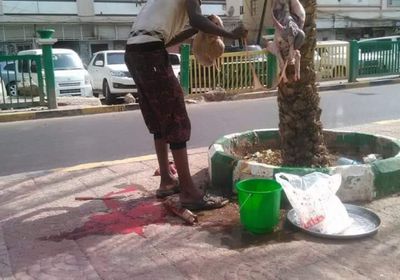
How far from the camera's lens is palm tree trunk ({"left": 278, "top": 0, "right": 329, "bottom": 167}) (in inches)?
173

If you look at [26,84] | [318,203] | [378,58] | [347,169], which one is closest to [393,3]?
[378,58]

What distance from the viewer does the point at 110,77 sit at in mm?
14281

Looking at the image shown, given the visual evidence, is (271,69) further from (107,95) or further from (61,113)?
(61,113)

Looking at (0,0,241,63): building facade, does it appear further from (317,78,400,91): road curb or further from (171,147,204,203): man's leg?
(171,147,204,203): man's leg

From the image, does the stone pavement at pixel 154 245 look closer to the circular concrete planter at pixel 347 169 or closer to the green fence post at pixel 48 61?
the circular concrete planter at pixel 347 169

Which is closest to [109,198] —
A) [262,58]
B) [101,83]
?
[262,58]

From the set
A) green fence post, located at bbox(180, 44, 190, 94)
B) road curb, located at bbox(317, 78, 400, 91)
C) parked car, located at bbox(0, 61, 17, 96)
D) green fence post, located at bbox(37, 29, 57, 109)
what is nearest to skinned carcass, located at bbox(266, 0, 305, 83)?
green fence post, located at bbox(37, 29, 57, 109)

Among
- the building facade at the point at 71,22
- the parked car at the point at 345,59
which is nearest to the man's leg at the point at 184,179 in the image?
the parked car at the point at 345,59

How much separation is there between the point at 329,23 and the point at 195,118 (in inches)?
1019

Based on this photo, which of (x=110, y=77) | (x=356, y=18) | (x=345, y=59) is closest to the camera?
(x=110, y=77)

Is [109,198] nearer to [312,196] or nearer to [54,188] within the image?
[54,188]

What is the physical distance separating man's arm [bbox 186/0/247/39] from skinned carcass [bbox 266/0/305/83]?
0.31m

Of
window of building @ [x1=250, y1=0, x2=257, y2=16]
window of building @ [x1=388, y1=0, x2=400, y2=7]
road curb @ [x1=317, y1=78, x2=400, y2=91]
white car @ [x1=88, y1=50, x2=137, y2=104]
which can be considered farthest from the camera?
window of building @ [x1=388, y1=0, x2=400, y2=7]

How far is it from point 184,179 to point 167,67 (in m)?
0.91
